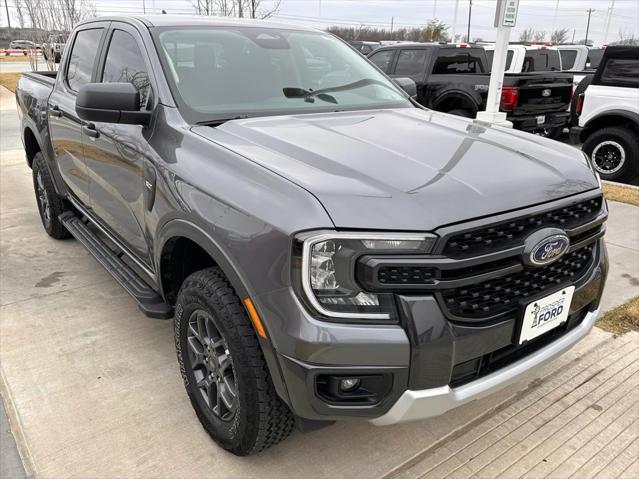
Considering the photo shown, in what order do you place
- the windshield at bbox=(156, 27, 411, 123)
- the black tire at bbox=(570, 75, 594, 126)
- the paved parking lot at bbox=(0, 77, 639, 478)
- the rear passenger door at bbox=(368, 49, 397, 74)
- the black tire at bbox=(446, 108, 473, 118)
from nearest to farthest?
the paved parking lot at bbox=(0, 77, 639, 478), the windshield at bbox=(156, 27, 411, 123), the black tire at bbox=(570, 75, 594, 126), the black tire at bbox=(446, 108, 473, 118), the rear passenger door at bbox=(368, 49, 397, 74)

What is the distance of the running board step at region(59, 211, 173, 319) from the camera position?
287cm

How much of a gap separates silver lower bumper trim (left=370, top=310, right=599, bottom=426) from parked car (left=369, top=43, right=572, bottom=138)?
7257mm

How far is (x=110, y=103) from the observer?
8.51ft

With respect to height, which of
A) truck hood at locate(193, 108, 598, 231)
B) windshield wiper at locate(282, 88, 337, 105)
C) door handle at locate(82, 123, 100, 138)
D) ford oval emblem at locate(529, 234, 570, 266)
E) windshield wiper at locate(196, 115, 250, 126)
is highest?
windshield wiper at locate(282, 88, 337, 105)

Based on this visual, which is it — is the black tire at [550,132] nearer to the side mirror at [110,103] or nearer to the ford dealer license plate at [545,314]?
the ford dealer license plate at [545,314]

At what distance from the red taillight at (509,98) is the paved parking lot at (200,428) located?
5907mm

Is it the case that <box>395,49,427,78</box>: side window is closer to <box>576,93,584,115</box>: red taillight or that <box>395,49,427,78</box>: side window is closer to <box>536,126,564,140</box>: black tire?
<box>536,126,564,140</box>: black tire

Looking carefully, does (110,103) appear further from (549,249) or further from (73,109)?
(549,249)

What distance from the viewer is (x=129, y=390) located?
2896 mm

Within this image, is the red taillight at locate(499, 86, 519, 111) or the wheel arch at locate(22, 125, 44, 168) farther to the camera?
the red taillight at locate(499, 86, 519, 111)

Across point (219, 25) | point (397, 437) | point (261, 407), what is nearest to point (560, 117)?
point (219, 25)

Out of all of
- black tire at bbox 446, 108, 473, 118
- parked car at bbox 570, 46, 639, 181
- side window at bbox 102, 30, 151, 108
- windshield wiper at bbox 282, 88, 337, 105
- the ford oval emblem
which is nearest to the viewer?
the ford oval emblem

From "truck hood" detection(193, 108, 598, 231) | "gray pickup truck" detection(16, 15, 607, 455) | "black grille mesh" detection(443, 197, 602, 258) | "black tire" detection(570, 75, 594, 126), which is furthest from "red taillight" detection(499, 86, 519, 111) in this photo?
"black grille mesh" detection(443, 197, 602, 258)

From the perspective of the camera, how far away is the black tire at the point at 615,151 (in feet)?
24.3
